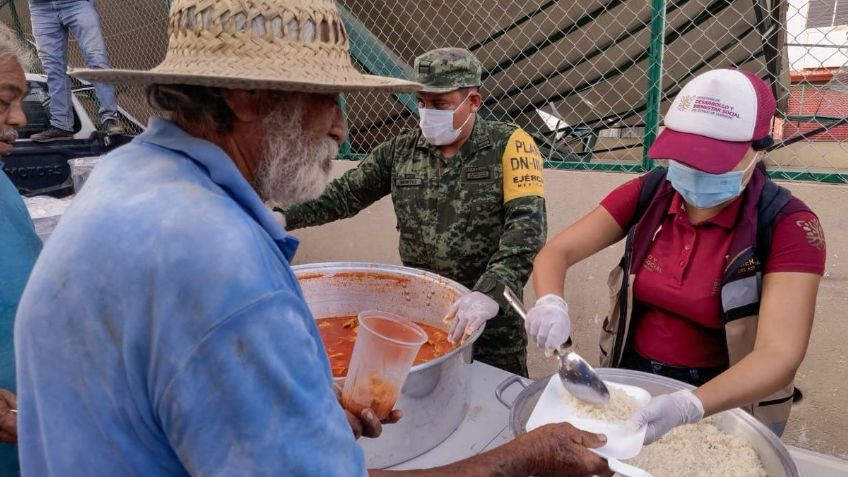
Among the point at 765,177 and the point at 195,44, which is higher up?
the point at 195,44

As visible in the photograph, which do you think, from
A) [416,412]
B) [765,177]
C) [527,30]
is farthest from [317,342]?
[527,30]

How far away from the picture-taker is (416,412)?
1472 mm

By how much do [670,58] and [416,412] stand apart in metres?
3.77

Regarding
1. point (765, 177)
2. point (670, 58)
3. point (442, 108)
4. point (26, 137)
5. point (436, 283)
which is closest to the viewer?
point (765, 177)

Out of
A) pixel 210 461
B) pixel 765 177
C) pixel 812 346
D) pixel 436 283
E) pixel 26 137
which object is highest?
pixel 765 177

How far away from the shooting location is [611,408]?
1502 millimetres

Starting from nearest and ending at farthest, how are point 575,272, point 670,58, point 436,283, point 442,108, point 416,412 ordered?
point 416,412 < point 436,283 < point 442,108 < point 575,272 < point 670,58

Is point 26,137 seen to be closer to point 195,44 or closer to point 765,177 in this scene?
point 195,44

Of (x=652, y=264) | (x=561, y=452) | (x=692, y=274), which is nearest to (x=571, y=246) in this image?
(x=652, y=264)

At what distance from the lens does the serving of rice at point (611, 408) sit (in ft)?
4.86

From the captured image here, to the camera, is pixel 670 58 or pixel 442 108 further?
A: pixel 670 58

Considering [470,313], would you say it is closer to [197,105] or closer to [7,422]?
[197,105]

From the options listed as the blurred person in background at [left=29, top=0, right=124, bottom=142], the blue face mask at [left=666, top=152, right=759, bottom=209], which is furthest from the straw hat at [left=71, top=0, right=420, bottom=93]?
the blurred person in background at [left=29, top=0, right=124, bottom=142]

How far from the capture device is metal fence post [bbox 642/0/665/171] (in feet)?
10.4
